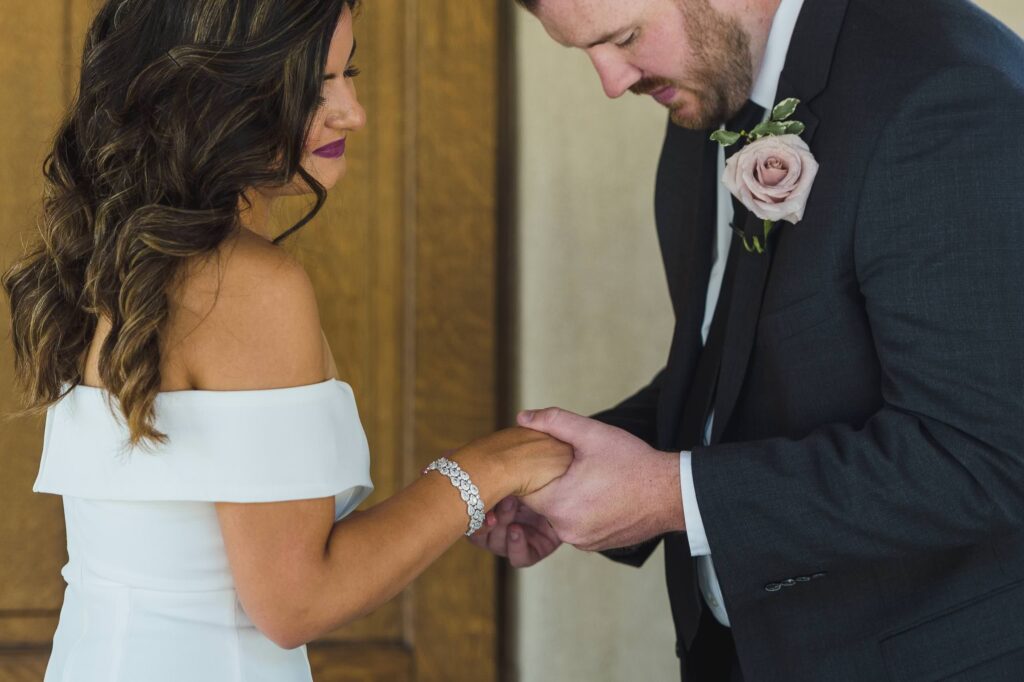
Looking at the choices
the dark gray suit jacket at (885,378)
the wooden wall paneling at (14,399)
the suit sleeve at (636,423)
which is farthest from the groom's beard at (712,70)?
the wooden wall paneling at (14,399)

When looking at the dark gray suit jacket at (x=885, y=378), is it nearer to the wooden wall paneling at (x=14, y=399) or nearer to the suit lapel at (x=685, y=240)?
the suit lapel at (x=685, y=240)

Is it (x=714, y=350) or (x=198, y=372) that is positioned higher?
(x=198, y=372)

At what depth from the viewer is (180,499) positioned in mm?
1693

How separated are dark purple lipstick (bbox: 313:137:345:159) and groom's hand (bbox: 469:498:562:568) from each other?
0.88 m

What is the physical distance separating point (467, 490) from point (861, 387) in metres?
0.70

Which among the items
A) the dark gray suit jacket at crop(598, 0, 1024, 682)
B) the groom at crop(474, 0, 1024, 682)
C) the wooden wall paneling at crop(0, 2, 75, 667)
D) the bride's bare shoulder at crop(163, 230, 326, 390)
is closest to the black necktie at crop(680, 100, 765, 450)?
the groom at crop(474, 0, 1024, 682)

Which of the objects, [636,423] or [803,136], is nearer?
[803,136]

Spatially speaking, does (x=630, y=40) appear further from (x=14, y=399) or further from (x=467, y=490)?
(x=14, y=399)

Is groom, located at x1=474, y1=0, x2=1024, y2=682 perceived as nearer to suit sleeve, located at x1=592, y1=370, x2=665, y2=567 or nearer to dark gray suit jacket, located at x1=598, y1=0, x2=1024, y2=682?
dark gray suit jacket, located at x1=598, y1=0, x2=1024, y2=682

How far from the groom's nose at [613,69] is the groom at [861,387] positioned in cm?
6

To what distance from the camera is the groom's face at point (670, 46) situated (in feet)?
7.43

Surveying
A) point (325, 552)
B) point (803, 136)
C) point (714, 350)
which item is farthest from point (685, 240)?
point (325, 552)

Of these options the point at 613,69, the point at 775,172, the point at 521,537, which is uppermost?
the point at 613,69

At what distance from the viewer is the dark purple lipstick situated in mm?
1947
